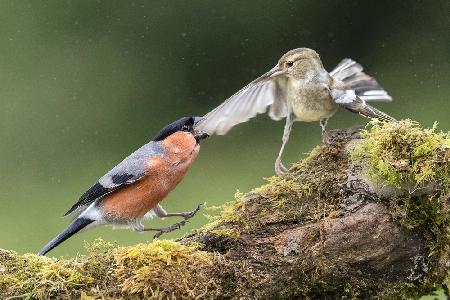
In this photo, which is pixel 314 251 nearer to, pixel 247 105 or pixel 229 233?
pixel 229 233

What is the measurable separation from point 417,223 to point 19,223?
5623mm

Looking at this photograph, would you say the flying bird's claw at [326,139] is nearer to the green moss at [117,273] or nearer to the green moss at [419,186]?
the green moss at [419,186]

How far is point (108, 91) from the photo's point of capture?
11.0m

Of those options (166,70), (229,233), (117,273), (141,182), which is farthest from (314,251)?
(166,70)

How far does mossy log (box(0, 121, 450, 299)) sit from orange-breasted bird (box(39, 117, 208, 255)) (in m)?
0.79

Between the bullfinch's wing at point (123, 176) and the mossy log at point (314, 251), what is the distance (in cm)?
82

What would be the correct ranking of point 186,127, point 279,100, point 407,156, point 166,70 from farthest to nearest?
point 166,70 < point 279,100 < point 186,127 < point 407,156

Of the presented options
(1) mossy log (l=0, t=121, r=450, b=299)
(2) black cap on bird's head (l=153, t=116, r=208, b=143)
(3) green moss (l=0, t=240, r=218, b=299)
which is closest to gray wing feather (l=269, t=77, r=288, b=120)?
(2) black cap on bird's head (l=153, t=116, r=208, b=143)

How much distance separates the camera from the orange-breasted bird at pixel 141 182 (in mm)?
5148

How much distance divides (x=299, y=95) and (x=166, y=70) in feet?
20.3

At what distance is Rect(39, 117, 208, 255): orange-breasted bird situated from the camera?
5.15 meters

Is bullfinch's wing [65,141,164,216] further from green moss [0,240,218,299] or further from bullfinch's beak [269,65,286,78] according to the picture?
green moss [0,240,218,299]

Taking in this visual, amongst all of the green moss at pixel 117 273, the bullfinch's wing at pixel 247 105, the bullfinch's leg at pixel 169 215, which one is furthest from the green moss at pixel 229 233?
the bullfinch's wing at pixel 247 105

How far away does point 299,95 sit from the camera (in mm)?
5211
